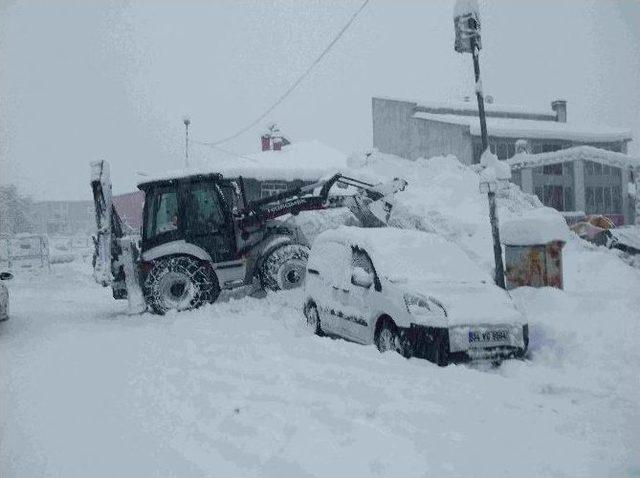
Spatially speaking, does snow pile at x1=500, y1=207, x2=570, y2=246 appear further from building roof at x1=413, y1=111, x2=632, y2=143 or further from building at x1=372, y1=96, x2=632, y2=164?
building roof at x1=413, y1=111, x2=632, y2=143

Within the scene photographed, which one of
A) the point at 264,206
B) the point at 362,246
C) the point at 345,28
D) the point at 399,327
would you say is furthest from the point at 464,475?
the point at 345,28

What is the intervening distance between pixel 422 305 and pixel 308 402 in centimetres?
210

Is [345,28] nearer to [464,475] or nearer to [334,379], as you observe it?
[334,379]

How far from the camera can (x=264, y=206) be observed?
1221cm

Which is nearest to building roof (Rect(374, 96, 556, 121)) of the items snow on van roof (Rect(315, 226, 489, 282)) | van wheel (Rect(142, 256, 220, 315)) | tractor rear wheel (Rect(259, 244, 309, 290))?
tractor rear wheel (Rect(259, 244, 309, 290))

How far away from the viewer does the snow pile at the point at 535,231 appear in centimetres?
920

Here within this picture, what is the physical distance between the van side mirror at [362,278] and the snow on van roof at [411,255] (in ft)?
0.60

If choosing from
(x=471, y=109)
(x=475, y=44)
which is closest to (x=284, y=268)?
(x=475, y=44)

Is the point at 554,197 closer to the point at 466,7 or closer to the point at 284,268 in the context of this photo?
the point at 466,7

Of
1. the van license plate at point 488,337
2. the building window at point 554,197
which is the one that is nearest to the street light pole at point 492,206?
the van license plate at point 488,337

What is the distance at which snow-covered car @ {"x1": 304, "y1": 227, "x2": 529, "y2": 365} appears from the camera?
6133 mm

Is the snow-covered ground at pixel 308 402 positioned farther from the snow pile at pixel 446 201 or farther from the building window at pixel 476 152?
the building window at pixel 476 152

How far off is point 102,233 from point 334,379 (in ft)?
24.1

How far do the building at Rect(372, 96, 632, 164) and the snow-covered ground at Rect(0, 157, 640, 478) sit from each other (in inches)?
898
